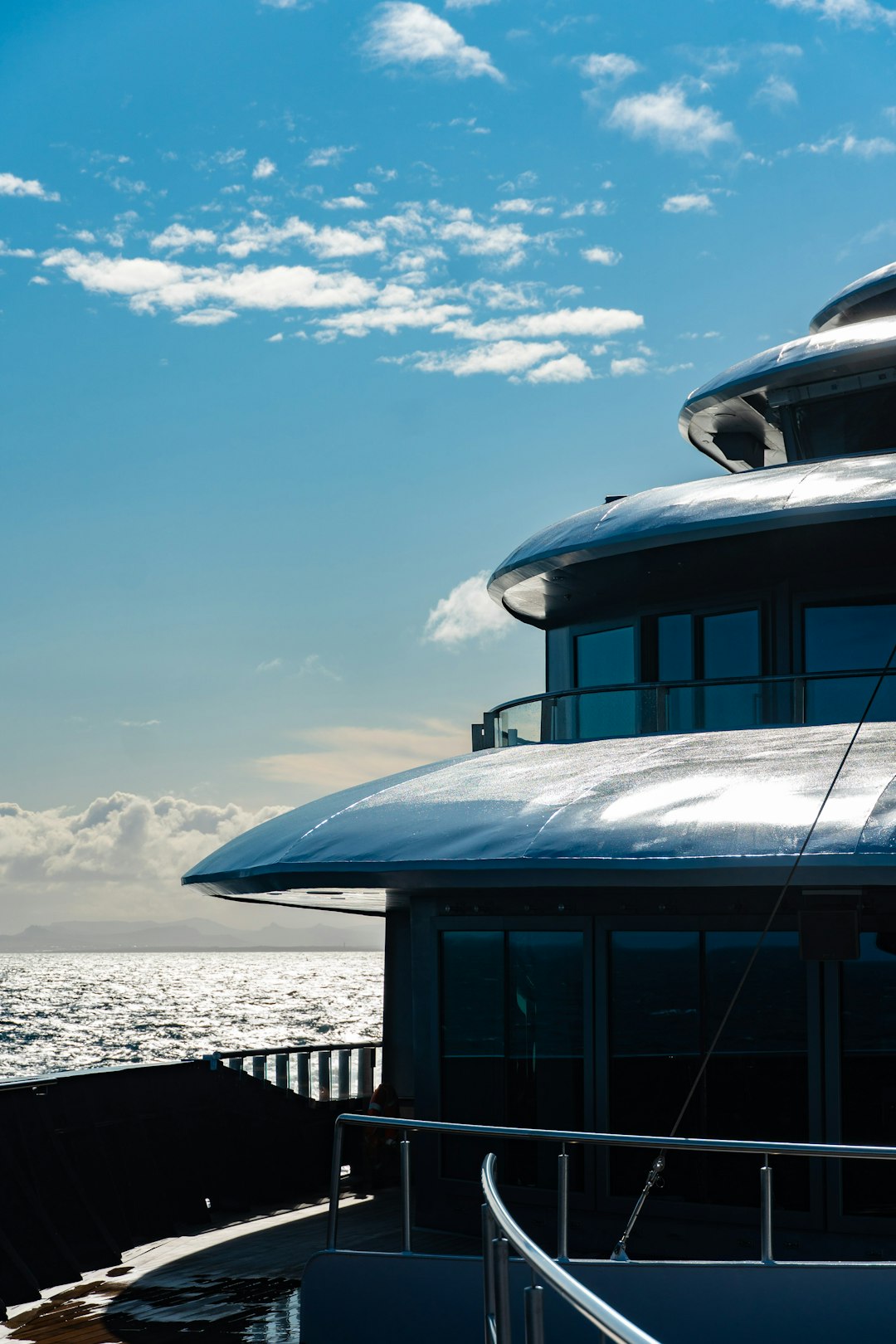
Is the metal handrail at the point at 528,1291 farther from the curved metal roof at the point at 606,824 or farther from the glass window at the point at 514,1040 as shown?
the glass window at the point at 514,1040

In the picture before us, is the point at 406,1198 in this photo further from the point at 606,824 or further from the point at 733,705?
the point at 733,705

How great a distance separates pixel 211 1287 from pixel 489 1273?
25.4 ft

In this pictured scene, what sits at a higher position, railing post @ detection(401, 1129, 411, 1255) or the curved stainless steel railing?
the curved stainless steel railing

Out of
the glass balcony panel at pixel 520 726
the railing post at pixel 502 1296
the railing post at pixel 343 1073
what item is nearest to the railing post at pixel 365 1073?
the railing post at pixel 343 1073

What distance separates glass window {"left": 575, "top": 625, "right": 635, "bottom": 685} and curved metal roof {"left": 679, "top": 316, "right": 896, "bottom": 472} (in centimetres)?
446

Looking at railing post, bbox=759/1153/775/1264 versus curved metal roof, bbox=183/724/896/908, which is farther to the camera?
curved metal roof, bbox=183/724/896/908

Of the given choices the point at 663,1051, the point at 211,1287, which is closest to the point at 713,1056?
the point at 663,1051

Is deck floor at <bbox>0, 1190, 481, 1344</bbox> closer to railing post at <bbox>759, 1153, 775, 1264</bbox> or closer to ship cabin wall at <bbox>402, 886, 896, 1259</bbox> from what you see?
ship cabin wall at <bbox>402, 886, 896, 1259</bbox>

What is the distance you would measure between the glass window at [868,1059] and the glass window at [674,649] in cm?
547

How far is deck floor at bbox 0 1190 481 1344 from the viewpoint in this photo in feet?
41.2

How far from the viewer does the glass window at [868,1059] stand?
44.9 feet

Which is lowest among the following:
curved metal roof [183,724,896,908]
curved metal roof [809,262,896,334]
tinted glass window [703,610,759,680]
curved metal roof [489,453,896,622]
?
curved metal roof [183,724,896,908]

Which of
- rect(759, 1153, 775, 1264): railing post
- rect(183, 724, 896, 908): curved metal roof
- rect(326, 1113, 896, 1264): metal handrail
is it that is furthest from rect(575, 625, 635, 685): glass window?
rect(759, 1153, 775, 1264): railing post

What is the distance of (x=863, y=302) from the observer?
22766mm
